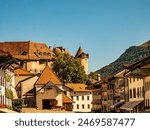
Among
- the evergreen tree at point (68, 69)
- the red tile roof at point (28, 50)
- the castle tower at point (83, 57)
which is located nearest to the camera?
the castle tower at point (83, 57)

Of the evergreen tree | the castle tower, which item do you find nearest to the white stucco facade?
the evergreen tree

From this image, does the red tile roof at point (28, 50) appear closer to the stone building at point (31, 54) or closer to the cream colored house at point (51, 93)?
the stone building at point (31, 54)

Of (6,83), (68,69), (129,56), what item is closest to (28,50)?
(68,69)

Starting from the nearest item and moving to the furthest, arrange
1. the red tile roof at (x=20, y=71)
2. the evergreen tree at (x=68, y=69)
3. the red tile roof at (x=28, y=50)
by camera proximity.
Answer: the red tile roof at (x=28, y=50) → the red tile roof at (x=20, y=71) → the evergreen tree at (x=68, y=69)

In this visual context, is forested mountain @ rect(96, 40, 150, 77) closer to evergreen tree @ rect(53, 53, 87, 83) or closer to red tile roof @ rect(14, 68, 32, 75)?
evergreen tree @ rect(53, 53, 87, 83)

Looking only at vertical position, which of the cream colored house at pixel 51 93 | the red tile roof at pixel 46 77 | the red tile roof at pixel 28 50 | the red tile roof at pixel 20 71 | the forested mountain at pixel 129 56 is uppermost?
the red tile roof at pixel 28 50

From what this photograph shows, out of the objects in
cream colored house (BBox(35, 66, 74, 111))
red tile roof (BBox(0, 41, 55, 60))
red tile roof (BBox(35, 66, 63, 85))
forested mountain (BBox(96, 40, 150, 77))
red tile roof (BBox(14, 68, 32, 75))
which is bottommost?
cream colored house (BBox(35, 66, 74, 111))

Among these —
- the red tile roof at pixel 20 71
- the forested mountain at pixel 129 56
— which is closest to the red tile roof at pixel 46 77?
the red tile roof at pixel 20 71

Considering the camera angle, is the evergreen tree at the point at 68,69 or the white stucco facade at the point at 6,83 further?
the white stucco facade at the point at 6,83

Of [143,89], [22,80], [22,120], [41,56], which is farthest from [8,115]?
[143,89]

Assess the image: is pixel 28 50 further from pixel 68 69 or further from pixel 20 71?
pixel 68 69

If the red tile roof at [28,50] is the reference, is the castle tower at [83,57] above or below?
below

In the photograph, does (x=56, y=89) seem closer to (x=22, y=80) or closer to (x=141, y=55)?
(x=22, y=80)

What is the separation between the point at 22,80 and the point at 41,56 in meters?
0.64
